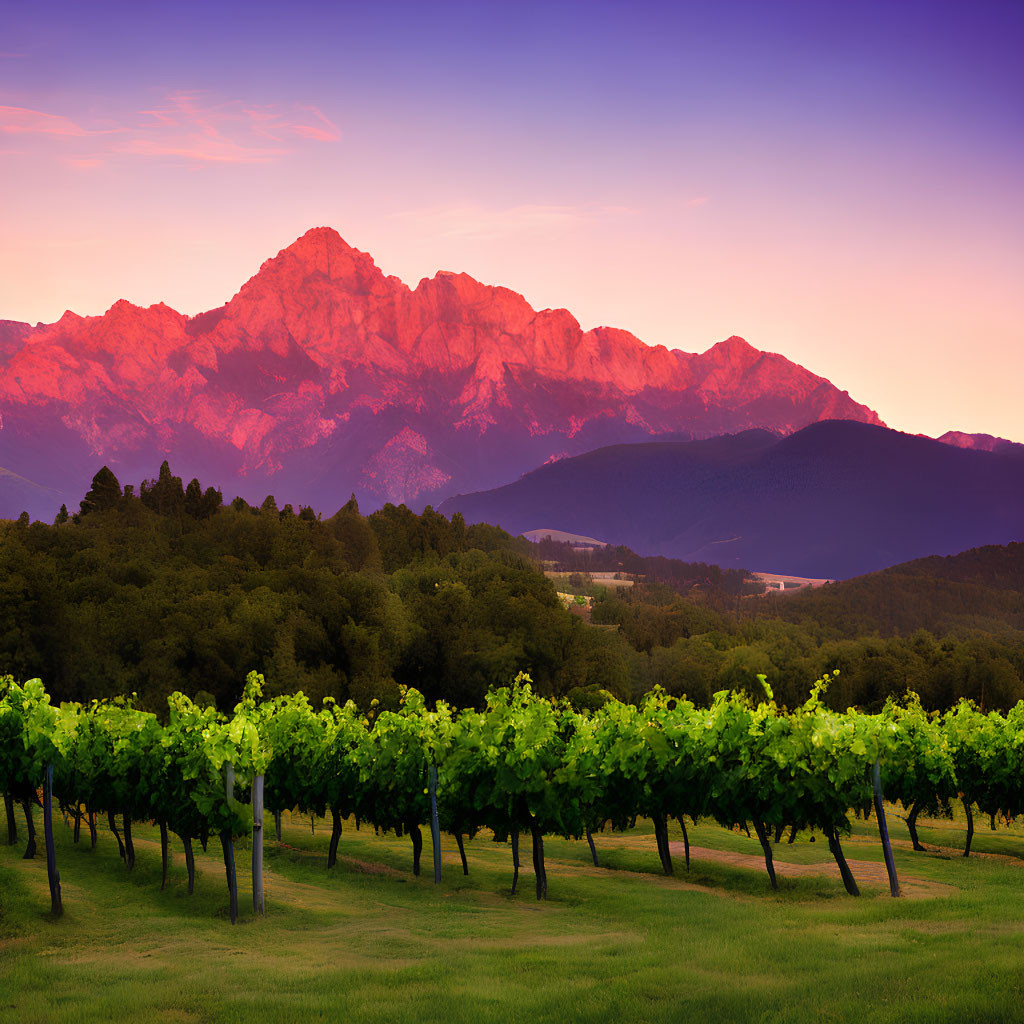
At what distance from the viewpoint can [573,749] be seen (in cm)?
2798

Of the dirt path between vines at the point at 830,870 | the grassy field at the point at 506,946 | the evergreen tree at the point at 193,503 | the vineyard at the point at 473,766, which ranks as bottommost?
the dirt path between vines at the point at 830,870

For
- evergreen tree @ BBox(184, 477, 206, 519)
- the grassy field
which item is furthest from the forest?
the grassy field

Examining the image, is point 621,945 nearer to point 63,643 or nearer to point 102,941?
point 102,941

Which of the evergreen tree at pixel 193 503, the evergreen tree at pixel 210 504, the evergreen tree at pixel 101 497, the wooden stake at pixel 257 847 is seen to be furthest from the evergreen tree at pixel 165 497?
the wooden stake at pixel 257 847

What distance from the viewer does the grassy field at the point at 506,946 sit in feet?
48.3

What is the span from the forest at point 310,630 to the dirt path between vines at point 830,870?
9.01 m

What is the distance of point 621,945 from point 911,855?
23960 mm

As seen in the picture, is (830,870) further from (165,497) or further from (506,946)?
(165,497)

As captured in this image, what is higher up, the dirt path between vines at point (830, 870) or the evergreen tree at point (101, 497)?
the evergreen tree at point (101, 497)

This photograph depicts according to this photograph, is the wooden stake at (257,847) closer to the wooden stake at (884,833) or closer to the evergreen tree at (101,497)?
the wooden stake at (884,833)

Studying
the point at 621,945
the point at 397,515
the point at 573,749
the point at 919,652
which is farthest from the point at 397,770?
the point at 397,515

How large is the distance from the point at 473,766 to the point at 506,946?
31.6ft

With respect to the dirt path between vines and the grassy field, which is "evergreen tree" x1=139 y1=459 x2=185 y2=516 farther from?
the dirt path between vines

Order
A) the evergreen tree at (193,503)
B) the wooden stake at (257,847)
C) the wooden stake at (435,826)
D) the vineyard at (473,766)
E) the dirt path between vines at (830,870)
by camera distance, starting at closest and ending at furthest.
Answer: the wooden stake at (257,847) → the vineyard at (473,766) → the dirt path between vines at (830,870) → the wooden stake at (435,826) → the evergreen tree at (193,503)
